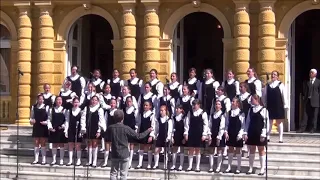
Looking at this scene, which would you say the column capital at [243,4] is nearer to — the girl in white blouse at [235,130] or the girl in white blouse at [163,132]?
the girl in white blouse at [235,130]

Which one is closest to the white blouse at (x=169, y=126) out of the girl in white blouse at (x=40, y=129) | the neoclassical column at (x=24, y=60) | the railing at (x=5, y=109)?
the girl in white blouse at (x=40, y=129)

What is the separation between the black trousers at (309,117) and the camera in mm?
19231

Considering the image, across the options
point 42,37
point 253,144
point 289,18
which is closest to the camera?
point 253,144

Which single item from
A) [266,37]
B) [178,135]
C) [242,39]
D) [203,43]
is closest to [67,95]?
[178,135]

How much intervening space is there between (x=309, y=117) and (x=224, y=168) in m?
4.19

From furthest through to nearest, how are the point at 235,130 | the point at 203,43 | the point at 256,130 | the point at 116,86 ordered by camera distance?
the point at 203,43, the point at 116,86, the point at 235,130, the point at 256,130

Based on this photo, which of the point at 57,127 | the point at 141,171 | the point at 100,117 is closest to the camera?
the point at 141,171

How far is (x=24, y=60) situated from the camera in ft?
71.3

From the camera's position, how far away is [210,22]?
27047 millimetres

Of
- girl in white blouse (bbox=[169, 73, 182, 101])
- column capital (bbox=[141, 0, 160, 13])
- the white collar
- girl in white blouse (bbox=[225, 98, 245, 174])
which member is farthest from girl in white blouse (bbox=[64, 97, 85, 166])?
column capital (bbox=[141, 0, 160, 13])

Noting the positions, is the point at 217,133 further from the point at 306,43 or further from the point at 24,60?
the point at 306,43

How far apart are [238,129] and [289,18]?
4.96m

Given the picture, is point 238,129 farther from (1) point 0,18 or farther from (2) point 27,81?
(1) point 0,18

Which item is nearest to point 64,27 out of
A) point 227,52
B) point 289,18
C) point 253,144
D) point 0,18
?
point 0,18
